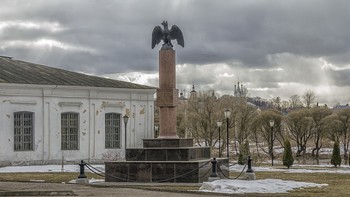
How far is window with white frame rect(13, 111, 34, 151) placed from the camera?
113 feet

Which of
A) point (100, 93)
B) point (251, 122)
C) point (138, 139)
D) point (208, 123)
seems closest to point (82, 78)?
point (100, 93)

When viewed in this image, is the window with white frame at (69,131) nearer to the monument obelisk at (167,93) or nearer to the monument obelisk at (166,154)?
the monument obelisk at (166,154)

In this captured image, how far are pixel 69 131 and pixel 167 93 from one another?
14.3 m

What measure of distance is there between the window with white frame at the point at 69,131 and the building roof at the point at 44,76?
1.82 meters

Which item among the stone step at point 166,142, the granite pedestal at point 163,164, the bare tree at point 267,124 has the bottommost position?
the granite pedestal at point 163,164

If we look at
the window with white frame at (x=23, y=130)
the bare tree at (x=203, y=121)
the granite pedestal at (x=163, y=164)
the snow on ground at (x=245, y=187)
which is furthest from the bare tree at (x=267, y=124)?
the snow on ground at (x=245, y=187)

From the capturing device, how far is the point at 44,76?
36.8 metres

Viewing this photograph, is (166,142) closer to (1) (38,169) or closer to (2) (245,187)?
(2) (245,187)

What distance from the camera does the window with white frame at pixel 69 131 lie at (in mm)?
35969

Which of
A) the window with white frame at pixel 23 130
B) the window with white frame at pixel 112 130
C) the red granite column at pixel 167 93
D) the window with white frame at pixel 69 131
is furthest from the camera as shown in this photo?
the window with white frame at pixel 112 130

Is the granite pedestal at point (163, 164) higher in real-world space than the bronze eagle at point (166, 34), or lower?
lower

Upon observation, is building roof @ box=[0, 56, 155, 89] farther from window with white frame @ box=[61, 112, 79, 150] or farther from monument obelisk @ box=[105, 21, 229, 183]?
monument obelisk @ box=[105, 21, 229, 183]

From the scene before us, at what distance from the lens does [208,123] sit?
6181 cm

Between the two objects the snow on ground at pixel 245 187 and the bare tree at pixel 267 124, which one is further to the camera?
the bare tree at pixel 267 124
